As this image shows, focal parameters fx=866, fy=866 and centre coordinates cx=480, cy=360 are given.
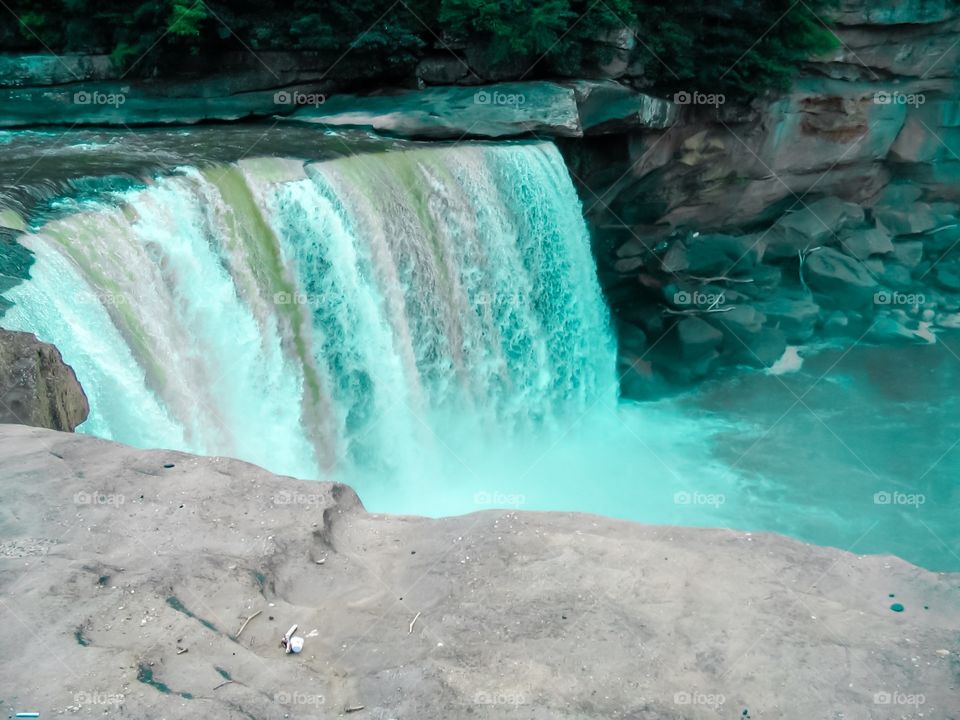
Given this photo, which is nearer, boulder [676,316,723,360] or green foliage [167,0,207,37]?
green foliage [167,0,207,37]

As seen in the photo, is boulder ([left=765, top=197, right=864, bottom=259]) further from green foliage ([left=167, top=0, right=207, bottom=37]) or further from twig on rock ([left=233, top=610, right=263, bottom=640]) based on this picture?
twig on rock ([left=233, top=610, right=263, bottom=640])

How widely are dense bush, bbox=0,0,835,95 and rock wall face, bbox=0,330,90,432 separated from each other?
7505mm

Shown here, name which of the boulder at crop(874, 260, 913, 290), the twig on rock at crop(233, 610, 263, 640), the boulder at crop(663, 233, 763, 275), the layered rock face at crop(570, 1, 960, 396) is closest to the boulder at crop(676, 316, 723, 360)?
the layered rock face at crop(570, 1, 960, 396)

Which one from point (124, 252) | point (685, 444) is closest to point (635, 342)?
point (685, 444)

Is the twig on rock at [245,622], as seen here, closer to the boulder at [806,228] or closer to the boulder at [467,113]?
the boulder at [467,113]

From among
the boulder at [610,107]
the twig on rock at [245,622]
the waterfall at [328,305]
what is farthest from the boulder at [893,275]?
the twig on rock at [245,622]

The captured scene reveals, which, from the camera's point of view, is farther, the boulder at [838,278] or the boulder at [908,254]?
the boulder at [908,254]

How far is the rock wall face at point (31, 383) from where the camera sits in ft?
16.0

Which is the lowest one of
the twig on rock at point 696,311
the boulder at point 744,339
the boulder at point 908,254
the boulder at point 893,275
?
the boulder at point 744,339

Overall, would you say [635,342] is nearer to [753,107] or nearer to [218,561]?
[753,107]

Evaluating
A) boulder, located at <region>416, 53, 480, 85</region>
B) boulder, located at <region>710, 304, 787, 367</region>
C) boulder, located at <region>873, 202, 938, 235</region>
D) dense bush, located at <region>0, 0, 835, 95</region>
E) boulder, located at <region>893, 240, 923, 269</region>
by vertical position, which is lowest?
boulder, located at <region>710, 304, 787, 367</region>

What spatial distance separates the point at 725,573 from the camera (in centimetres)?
370

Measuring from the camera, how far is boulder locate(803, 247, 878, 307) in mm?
15086

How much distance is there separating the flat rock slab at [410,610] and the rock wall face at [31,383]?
2.13 feet
